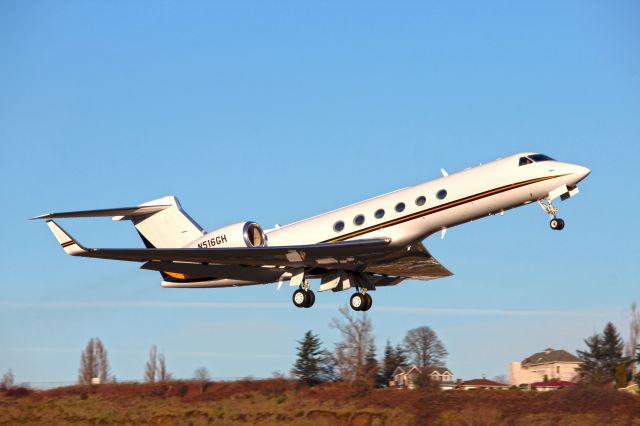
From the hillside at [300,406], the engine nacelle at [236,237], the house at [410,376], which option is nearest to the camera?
the engine nacelle at [236,237]

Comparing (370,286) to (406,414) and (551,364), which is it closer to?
(406,414)

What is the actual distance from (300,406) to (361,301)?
37.6 feet

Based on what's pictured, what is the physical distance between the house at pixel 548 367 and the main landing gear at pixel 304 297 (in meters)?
36.7

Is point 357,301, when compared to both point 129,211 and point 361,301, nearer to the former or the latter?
point 361,301

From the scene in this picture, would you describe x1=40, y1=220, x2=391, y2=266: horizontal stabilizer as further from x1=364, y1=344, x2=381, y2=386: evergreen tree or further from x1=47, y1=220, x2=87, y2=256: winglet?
x1=364, y1=344, x2=381, y2=386: evergreen tree

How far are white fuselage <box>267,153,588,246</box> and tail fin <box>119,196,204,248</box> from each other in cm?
586

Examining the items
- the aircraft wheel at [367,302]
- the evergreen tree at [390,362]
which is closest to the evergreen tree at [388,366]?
the evergreen tree at [390,362]

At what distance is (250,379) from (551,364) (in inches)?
1335

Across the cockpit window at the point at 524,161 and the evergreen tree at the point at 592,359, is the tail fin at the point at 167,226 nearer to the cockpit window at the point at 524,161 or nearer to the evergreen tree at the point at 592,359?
the cockpit window at the point at 524,161

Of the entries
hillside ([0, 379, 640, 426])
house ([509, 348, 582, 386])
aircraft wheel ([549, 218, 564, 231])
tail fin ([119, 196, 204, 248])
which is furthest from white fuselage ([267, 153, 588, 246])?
house ([509, 348, 582, 386])

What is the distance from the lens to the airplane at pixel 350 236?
2262 centimetres

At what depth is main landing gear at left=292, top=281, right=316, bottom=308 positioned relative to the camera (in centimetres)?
2512

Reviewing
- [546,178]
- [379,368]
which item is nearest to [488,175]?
[546,178]

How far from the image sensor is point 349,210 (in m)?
24.2
